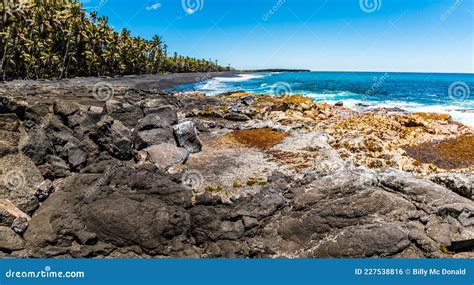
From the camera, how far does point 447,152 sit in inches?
1083

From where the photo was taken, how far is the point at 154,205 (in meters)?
17.1

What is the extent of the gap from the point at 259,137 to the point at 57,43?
8393 cm

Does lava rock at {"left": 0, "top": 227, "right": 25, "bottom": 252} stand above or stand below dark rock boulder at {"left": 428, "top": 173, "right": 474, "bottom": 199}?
below

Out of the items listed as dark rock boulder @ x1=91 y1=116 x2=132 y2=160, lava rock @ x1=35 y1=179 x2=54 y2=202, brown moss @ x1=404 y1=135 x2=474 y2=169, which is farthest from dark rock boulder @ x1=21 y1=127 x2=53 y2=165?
brown moss @ x1=404 y1=135 x2=474 y2=169

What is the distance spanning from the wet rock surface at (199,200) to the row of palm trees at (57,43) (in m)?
70.0

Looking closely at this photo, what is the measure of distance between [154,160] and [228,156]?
5.57 m

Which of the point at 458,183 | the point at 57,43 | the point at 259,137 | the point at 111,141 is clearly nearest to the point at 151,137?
the point at 111,141

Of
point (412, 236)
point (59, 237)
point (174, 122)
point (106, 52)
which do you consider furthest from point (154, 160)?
point (106, 52)

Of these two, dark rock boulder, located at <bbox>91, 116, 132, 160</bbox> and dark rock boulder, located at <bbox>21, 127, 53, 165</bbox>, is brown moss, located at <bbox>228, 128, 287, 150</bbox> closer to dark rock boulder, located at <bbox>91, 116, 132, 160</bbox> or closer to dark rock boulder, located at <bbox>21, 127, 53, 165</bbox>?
dark rock boulder, located at <bbox>91, 116, 132, 160</bbox>

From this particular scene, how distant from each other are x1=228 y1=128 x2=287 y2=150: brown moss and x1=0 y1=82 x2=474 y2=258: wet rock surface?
3840 mm

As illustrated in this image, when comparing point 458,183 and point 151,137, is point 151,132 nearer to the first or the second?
point 151,137

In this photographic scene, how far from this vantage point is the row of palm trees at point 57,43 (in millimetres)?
81500

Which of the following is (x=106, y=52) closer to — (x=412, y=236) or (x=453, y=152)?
(x=453, y=152)

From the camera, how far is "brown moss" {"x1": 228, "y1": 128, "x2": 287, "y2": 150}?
30.4 m
